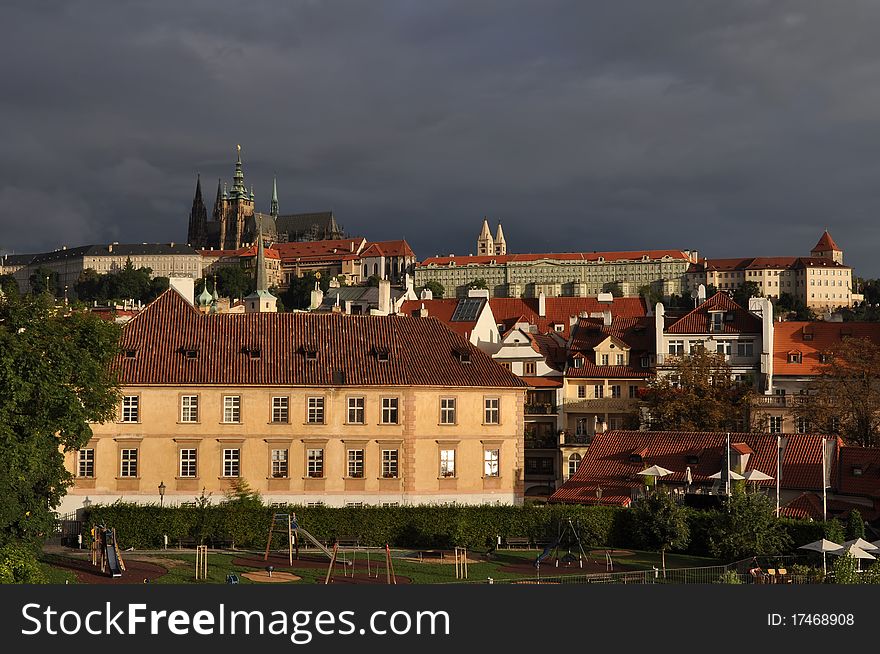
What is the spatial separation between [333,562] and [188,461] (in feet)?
60.7

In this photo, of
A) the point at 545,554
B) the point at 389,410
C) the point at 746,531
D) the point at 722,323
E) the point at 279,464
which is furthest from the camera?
the point at 722,323

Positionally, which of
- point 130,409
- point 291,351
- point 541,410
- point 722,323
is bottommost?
point 541,410

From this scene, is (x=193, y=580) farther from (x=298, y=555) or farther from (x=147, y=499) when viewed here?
(x=147, y=499)

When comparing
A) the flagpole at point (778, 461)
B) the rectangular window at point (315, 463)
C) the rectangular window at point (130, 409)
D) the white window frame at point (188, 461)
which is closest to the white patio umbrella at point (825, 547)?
the flagpole at point (778, 461)

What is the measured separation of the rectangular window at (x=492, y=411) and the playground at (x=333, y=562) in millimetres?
10121

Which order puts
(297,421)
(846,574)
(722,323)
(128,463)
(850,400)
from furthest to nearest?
(722,323), (850,400), (297,421), (128,463), (846,574)

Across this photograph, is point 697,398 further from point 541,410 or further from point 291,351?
point 291,351

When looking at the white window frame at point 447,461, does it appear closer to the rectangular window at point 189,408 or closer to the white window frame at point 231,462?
the white window frame at point 231,462

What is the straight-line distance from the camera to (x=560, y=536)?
49781 mm

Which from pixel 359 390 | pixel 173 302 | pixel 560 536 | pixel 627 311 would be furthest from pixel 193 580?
pixel 627 311

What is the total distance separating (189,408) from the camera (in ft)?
198

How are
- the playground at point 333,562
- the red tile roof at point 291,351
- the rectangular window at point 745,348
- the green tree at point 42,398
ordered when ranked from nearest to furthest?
the playground at point 333,562 → the green tree at point 42,398 → the red tile roof at point 291,351 → the rectangular window at point 745,348

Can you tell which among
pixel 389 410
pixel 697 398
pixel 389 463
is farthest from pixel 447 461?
pixel 697 398

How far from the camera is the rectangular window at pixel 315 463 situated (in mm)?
60562
